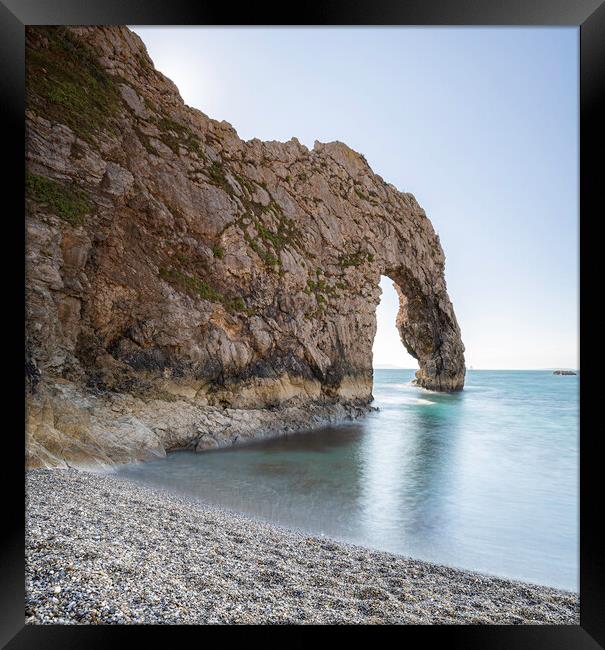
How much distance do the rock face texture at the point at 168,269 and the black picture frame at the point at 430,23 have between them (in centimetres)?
463

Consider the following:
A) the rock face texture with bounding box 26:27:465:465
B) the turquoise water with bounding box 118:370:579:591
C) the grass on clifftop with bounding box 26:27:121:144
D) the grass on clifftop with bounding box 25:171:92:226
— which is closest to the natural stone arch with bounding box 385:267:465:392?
the rock face texture with bounding box 26:27:465:465

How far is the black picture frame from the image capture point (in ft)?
8.81

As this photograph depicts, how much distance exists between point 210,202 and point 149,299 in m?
4.65

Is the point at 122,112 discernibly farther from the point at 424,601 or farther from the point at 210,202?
the point at 424,601

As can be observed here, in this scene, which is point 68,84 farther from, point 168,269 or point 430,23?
point 430,23

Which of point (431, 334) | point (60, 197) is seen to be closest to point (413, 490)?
point (60, 197)

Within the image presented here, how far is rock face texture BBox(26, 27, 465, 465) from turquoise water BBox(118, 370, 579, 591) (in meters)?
1.89

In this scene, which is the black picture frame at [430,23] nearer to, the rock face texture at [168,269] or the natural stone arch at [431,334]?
the rock face texture at [168,269]

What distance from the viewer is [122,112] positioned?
12008 mm

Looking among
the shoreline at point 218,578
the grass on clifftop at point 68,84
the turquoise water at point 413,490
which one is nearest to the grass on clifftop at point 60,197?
the grass on clifftop at point 68,84

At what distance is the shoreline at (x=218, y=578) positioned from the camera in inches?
119
